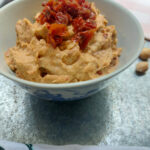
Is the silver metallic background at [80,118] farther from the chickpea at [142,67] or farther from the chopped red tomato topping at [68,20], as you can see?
the chopped red tomato topping at [68,20]

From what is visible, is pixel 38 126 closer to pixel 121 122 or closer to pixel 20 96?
pixel 20 96

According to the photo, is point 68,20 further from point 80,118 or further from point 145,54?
point 145,54

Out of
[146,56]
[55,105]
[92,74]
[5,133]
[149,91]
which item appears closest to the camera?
[92,74]

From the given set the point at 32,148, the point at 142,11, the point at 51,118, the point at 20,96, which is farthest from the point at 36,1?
the point at 142,11

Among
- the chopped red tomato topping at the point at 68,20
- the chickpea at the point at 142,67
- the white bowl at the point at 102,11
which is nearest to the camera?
the white bowl at the point at 102,11

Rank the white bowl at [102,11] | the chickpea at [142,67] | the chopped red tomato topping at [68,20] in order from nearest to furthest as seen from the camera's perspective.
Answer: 1. the white bowl at [102,11]
2. the chopped red tomato topping at [68,20]
3. the chickpea at [142,67]

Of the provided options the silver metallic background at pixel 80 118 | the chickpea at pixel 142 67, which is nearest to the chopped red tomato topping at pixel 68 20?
the silver metallic background at pixel 80 118

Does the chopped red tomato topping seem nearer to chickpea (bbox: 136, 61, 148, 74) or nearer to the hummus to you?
the hummus
